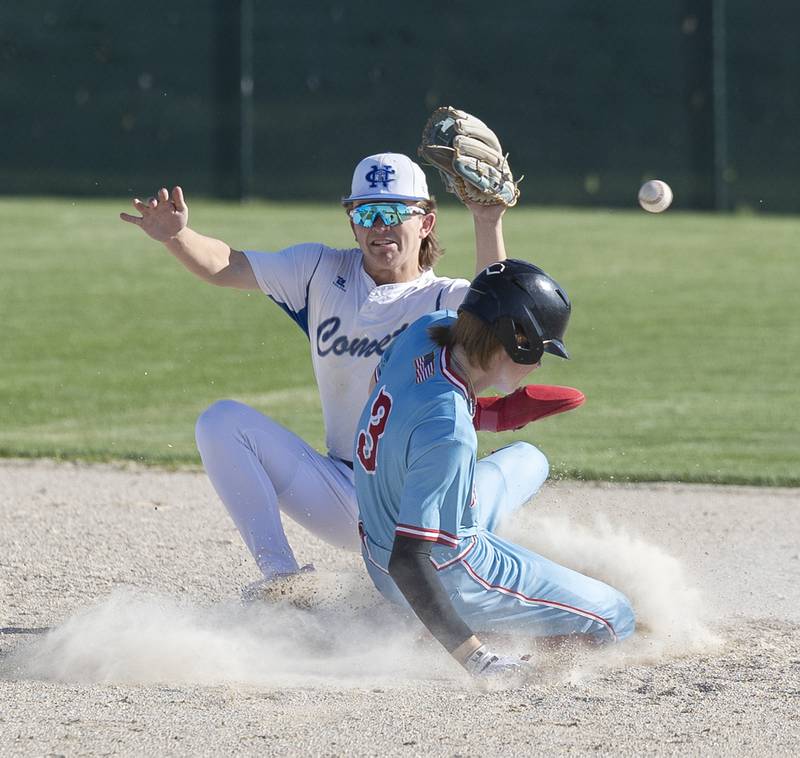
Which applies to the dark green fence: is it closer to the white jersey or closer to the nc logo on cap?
the white jersey

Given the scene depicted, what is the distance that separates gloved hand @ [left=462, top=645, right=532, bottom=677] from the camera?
13.1 ft

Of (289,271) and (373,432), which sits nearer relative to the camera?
(373,432)

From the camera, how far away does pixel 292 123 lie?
68.5 ft

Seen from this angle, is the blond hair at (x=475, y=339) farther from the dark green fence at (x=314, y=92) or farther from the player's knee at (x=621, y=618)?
the dark green fence at (x=314, y=92)

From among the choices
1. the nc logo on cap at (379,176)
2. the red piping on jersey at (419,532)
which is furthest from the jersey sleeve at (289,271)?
the red piping on jersey at (419,532)

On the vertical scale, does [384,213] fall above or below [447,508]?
above

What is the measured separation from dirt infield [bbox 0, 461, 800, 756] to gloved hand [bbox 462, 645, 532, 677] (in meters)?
0.09

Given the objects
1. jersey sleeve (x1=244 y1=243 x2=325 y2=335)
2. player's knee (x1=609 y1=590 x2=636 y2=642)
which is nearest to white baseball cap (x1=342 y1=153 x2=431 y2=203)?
jersey sleeve (x1=244 y1=243 x2=325 y2=335)

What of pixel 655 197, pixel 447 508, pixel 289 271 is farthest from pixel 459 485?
pixel 655 197

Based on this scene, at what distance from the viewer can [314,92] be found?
20734 millimetres

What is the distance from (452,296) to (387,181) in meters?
0.47

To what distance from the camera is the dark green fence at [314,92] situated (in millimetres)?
20375

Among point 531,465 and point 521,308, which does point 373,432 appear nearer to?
point 521,308

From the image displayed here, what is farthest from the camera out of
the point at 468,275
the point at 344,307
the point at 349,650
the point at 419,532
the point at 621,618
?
the point at 468,275
